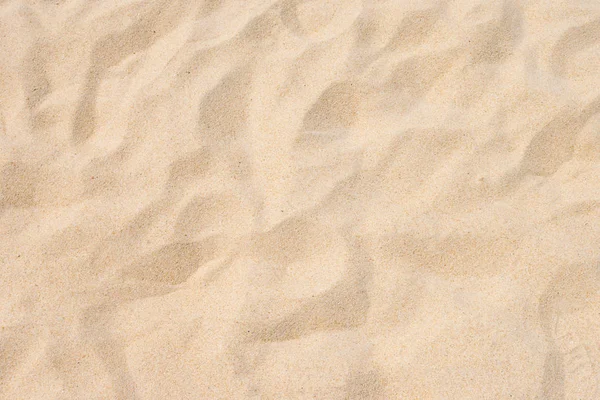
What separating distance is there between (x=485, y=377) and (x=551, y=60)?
1.03 metres

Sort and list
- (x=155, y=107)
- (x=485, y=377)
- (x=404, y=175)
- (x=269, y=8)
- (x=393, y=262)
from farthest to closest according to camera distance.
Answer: (x=269, y=8) → (x=155, y=107) → (x=404, y=175) → (x=393, y=262) → (x=485, y=377)

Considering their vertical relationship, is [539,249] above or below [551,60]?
below

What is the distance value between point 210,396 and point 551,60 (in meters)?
1.43

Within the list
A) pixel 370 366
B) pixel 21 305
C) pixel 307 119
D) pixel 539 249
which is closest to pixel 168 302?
pixel 21 305

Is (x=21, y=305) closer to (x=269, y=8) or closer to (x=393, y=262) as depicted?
(x=393, y=262)

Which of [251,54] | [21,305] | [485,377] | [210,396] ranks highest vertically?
[251,54]

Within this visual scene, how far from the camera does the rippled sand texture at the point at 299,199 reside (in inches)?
68.4

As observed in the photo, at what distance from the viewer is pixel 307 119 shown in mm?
2082

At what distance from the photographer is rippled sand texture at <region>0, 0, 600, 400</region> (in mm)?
1736

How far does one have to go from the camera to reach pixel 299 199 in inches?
76.5

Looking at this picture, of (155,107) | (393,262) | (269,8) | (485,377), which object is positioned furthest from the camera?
(269,8)

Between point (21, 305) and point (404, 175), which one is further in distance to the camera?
point (404, 175)

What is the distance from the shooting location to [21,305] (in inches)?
72.6

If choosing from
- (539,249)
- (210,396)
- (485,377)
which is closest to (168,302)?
(210,396)
